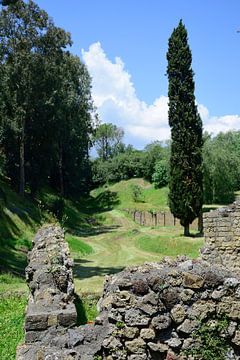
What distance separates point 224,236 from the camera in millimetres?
13898

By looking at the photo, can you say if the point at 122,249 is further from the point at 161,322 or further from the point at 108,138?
the point at 108,138

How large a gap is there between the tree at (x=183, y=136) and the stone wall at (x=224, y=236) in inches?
607

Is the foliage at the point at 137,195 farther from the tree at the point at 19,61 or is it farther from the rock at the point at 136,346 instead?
the rock at the point at 136,346

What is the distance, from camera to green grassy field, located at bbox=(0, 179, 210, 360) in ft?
37.7

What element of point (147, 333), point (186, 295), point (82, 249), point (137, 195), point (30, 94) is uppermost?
point (30, 94)

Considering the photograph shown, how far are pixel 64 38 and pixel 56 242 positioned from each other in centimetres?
2718

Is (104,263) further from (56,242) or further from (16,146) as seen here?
(16,146)

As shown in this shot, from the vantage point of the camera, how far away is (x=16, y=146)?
35500 millimetres

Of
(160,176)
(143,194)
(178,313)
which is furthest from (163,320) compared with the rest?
(160,176)

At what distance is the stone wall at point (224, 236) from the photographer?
13.8 meters

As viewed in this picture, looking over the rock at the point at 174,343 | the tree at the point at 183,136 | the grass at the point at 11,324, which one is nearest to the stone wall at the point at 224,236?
the grass at the point at 11,324

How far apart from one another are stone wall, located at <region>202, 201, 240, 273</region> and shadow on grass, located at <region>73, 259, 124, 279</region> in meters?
5.93

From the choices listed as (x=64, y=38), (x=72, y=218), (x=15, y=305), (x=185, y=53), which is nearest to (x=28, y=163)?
(x=72, y=218)

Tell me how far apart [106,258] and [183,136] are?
10424mm
